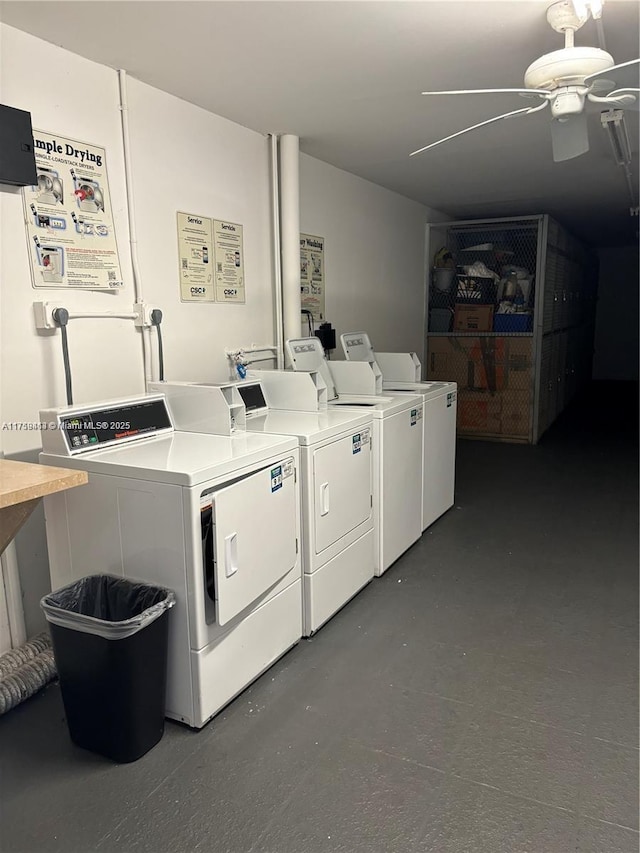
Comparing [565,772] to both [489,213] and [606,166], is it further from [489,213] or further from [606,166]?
[489,213]

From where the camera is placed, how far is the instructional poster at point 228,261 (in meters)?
3.42

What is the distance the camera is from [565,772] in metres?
1.89

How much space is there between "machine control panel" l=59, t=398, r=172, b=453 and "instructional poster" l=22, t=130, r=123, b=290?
60 centimetres

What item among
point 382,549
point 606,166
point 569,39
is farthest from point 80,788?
point 606,166

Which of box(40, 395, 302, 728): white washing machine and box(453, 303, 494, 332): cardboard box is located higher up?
box(453, 303, 494, 332): cardboard box

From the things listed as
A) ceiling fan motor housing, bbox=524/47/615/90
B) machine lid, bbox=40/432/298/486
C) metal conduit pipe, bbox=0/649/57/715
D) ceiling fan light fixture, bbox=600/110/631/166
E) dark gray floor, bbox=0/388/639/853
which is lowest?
dark gray floor, bbox=0/388/639/853

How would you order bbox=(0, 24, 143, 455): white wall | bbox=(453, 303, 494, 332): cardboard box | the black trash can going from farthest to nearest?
1. bbox=(453, 303, 494, 332): cardboard box
2. bbox=(0, 24, 143, 455): white wall
3. the black trash can

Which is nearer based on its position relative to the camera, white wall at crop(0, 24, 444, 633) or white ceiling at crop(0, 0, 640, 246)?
white ceiling at crop(0, 0, 640, 246)

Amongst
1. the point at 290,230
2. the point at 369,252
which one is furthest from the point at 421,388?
the point at 369,252

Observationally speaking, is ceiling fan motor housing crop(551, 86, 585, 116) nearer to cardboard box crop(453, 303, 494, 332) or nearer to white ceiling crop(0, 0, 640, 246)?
white ceiling crop(0, 0, 640, 246)

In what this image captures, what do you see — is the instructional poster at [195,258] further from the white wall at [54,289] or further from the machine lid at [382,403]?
the machine lid at [382,403]

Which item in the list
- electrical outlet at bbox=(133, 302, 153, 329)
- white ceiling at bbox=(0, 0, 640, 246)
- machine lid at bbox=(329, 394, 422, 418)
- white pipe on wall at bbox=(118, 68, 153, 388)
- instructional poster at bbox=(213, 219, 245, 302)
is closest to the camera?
white ceiling at bbox=(0, 0, 640, 246)

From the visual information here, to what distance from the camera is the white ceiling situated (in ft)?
7.25

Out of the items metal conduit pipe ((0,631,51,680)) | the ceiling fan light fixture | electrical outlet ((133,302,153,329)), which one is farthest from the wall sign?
the ceiling fan light fixture
